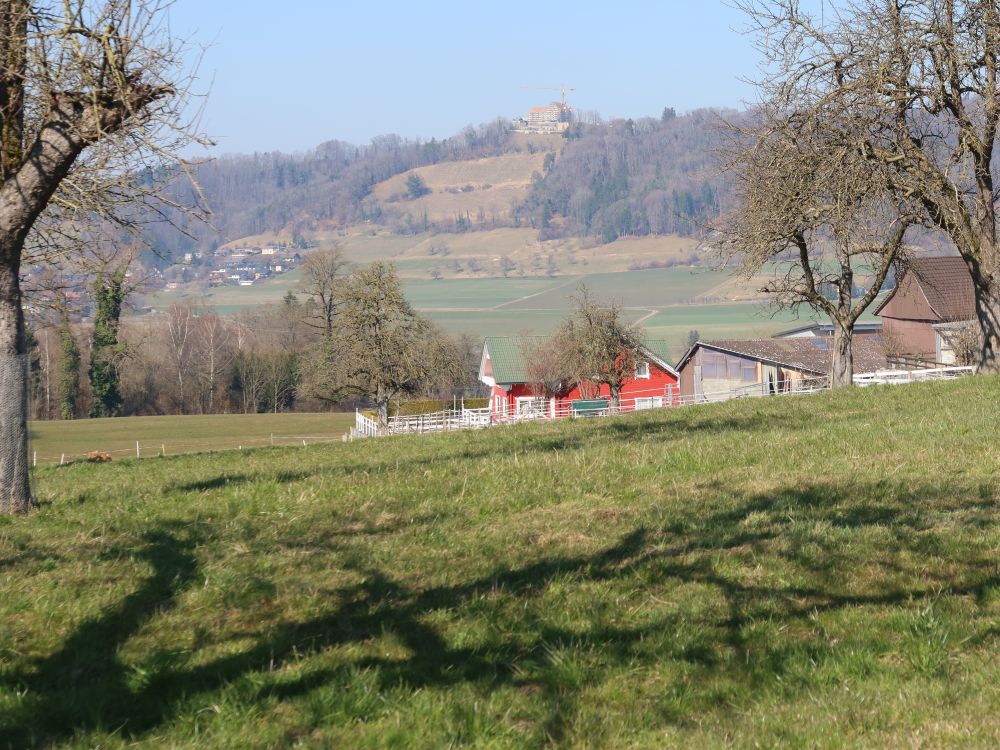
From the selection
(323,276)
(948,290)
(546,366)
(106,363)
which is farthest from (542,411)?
(106,363)

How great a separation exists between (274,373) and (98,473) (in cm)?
8643

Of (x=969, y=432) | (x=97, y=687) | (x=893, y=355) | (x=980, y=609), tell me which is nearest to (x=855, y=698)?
(x=980, y=609)

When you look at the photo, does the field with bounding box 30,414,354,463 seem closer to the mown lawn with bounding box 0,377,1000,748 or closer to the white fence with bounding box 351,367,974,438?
the white fence with bounding box 351,367,974,438

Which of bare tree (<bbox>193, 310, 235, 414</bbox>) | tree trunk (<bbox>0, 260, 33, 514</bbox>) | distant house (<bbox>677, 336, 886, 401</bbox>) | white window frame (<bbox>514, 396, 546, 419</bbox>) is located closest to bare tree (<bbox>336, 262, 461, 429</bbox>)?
white window frame (<bbox>514, 396, 546, 419</bbox>)

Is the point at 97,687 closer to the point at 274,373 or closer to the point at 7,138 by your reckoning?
the point at 7,138

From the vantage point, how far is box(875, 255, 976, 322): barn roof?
66.6m

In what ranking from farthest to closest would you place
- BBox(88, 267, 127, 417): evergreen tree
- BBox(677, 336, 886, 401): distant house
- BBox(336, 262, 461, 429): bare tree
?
BBox(88, 267, 127, 417): evergreen tree, BBox(677, 336, 886, 401): distant house, BBox(336, 262, 461, 429): bare tree

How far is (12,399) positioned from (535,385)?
64.6 meters

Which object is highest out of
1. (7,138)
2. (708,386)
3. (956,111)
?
(956,111)

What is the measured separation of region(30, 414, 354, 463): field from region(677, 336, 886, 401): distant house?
26.2m

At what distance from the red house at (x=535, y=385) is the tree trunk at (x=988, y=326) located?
43.2 meters

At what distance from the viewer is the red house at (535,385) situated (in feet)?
239

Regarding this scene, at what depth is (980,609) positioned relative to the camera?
250 inches

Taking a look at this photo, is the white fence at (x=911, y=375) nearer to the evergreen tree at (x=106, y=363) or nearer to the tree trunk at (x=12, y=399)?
the tree trunk at (x=12, y=399)
